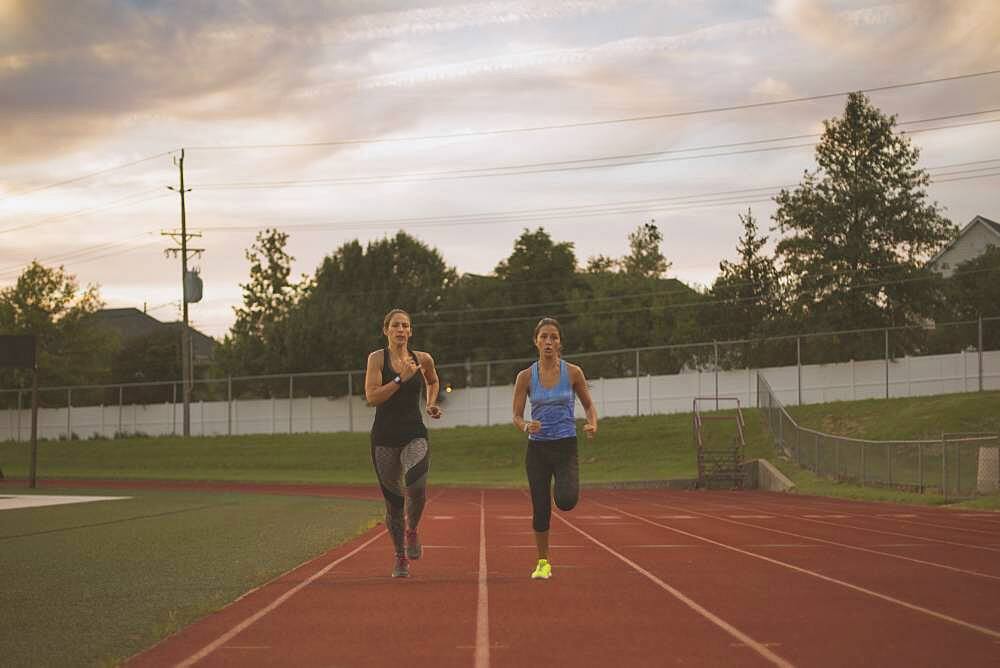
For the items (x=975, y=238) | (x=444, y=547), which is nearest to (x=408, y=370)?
(x=444, y=547)

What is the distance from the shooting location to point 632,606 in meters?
8.34

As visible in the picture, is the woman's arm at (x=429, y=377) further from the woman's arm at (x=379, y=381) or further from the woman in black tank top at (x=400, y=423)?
the woman's arm at (x=379, y=381)

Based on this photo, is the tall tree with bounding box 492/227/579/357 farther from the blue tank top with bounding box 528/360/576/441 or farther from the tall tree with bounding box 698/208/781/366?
the blue tank top with bounding box 528/360/576/441

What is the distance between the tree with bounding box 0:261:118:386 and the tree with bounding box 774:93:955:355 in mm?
42548

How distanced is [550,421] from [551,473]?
47 centimetres

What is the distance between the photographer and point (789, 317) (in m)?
67.4

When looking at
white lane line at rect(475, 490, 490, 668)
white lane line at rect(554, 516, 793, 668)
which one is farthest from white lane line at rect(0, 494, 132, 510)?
white lane line at rect(554, 516, 793, 668)

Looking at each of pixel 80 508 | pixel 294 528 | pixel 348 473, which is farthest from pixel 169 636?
pixel 348 473

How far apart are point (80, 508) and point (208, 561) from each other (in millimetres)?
12520

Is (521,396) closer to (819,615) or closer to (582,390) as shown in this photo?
(582,390)

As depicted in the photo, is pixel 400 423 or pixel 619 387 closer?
pixel 400 423

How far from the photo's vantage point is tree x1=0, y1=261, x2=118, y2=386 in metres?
75.6

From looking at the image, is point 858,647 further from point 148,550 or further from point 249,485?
point 249,485

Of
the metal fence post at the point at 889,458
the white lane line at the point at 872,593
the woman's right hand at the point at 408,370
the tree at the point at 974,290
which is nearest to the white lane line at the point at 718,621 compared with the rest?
the white lane line at the point at 872,593
